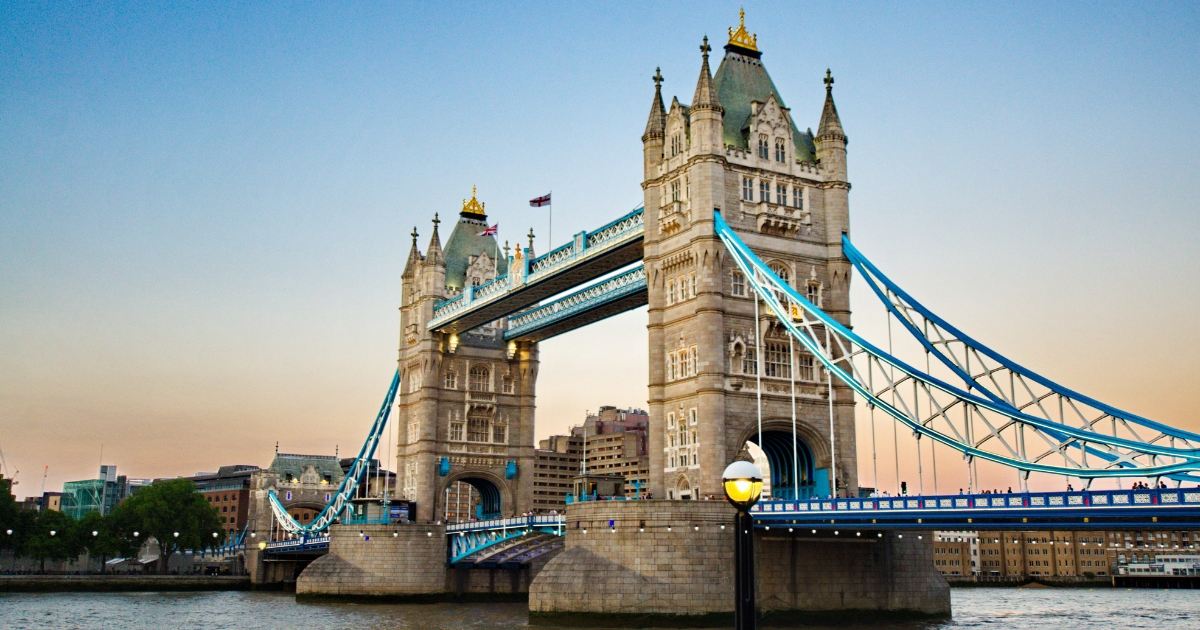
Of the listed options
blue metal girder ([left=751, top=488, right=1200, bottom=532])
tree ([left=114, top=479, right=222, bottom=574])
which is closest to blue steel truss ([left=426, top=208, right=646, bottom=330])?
blue metal girder ([left=751, top=488, right=1200, bottom=532])

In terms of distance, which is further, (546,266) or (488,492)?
(488,492)

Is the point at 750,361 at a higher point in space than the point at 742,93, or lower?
lower

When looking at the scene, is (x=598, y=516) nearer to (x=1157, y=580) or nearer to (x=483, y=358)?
(x=483, y=358)

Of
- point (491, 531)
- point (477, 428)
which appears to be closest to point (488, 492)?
point (477, 428)

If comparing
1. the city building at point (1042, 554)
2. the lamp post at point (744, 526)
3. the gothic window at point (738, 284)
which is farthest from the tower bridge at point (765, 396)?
the city building at point (1042, 554)

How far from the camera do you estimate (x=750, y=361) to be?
5253 cm

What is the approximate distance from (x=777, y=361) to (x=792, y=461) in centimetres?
480

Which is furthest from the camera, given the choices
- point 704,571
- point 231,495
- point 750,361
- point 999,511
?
point 231,495

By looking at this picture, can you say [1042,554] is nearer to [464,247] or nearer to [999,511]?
[464,247]

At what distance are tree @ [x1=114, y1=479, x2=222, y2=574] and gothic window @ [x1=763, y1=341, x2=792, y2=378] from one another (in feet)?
233

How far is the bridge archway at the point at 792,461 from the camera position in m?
52.1

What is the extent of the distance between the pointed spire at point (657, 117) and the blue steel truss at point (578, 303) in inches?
249

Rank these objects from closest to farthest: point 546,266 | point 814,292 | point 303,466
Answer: point 814,292 → point 546,266 → point 303,466

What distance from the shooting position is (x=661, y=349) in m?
54.4
